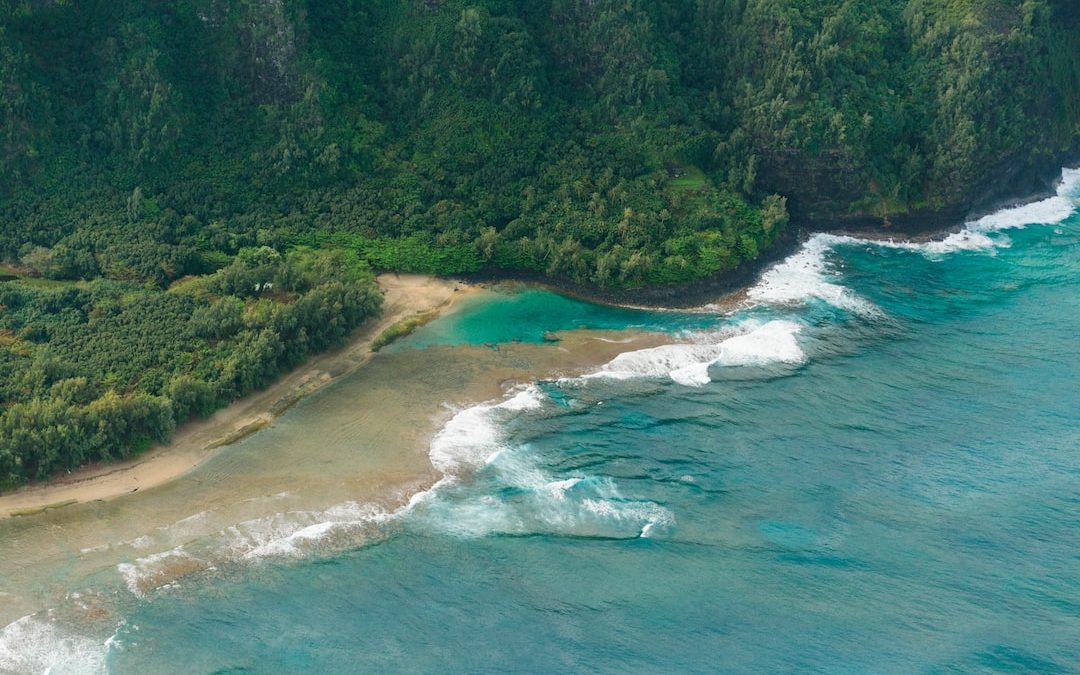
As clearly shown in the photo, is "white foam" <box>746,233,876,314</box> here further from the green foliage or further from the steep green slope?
the green foliage

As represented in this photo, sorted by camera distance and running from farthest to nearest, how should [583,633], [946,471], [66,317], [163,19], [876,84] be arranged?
[876,84] < [163,19] < [66,317] < [946,471] < [583,633]

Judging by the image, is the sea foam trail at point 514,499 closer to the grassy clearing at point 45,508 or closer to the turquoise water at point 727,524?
the turquoise water at point 727,524

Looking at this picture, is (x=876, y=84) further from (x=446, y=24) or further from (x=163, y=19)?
(x=163, y=19)

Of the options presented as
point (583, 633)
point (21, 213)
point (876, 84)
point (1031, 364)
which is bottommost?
point (583, 633)

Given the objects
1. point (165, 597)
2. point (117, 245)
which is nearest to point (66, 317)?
point (117, 245)

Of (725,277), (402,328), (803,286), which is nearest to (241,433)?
(402,328)

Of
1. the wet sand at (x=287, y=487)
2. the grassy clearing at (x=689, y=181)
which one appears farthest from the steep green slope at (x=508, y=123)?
the wet sand at (x=287, y=487)

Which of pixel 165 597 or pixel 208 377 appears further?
pixel 208 377
